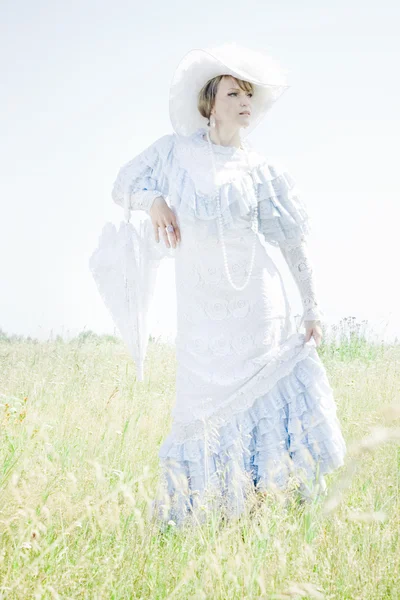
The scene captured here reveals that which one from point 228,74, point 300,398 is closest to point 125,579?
point 300,398

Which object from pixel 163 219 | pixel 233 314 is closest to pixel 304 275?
pixel 233 314

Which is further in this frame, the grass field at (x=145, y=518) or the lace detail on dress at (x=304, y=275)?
the lace detail on dress at (x=304, y=275)

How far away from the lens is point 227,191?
2992 mm

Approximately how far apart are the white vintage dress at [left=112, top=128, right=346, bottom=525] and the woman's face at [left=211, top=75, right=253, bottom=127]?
4.9 inches

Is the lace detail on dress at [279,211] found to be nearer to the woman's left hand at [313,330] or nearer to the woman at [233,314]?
the woman at [233,314]

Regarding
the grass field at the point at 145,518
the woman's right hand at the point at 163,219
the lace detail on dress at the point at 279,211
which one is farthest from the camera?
the lace detail on dress at the point at 279,211

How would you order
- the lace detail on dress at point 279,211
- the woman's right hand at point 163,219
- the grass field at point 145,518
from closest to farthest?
1. the grass field at point 145,518
2. the woman's right hand at point 163,219
3. the lace detail on dress at point 279,211

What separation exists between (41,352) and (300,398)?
3790 mm

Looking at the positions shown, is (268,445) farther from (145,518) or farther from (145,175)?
(145,175)

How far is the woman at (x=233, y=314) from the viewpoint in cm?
296

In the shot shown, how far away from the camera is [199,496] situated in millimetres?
2971

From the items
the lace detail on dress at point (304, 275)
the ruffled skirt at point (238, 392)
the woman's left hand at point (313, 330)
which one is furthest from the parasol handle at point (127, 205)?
the woman's left hand at point (313, 330)

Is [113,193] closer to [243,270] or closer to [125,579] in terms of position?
[243,270]

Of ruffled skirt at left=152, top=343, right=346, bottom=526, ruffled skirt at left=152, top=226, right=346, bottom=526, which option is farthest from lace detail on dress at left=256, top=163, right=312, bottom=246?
ruffled skirt at left=152, top=343, right=346, bottom=526
